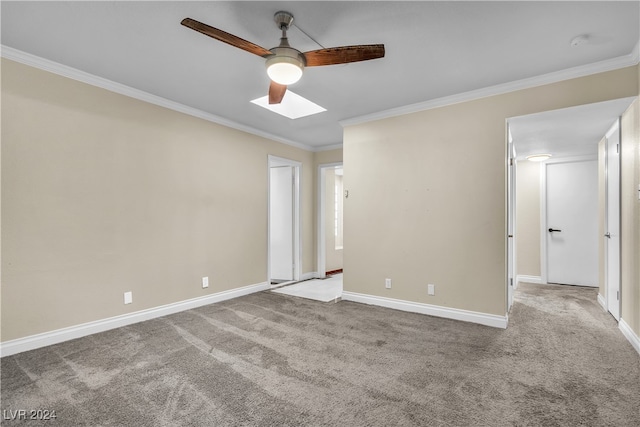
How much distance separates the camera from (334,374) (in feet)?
7.33

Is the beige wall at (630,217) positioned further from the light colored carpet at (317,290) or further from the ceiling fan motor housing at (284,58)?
the light colored carpet at (317,290)

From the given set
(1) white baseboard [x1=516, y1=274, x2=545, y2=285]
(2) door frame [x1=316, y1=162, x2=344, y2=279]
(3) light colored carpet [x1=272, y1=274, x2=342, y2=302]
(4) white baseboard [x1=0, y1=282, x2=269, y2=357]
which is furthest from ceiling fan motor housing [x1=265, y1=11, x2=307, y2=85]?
(1) white baseboard [x1=516, y1=274, x2=545, y2=285]

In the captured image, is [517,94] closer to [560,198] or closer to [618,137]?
[618,137]

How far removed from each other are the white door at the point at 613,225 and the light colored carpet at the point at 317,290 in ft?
10.4

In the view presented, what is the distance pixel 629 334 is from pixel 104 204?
16.9 feet

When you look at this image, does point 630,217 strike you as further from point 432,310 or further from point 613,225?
point 432,310

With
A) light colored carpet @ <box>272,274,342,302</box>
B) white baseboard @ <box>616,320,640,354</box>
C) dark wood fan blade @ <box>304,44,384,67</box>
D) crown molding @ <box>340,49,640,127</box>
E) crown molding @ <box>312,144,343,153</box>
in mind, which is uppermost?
crown molding @ <box>340,49,640,127</box>

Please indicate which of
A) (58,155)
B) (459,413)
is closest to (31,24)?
(58,155)

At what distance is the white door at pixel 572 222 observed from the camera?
5.09m

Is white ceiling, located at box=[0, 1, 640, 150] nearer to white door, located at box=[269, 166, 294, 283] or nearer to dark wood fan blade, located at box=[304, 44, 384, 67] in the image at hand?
dark wood fan blade, located at box=[304, 44, 384, 67]

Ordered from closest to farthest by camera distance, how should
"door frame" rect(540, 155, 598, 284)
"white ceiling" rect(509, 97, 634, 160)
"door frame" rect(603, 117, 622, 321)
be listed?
"white ceiling" rect(509, 97, 634, 160)
"door frame" rect(603, 117, 622, 321)
"door frame" rect(540, 155, 598, 284)

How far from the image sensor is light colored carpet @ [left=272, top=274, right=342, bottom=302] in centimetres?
448

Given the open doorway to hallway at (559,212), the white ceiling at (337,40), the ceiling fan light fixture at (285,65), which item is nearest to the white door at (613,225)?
the open doorway to hallway at (559,212)

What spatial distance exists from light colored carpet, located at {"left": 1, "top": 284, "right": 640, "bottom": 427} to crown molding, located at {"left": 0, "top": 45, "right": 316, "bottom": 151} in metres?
2.46
